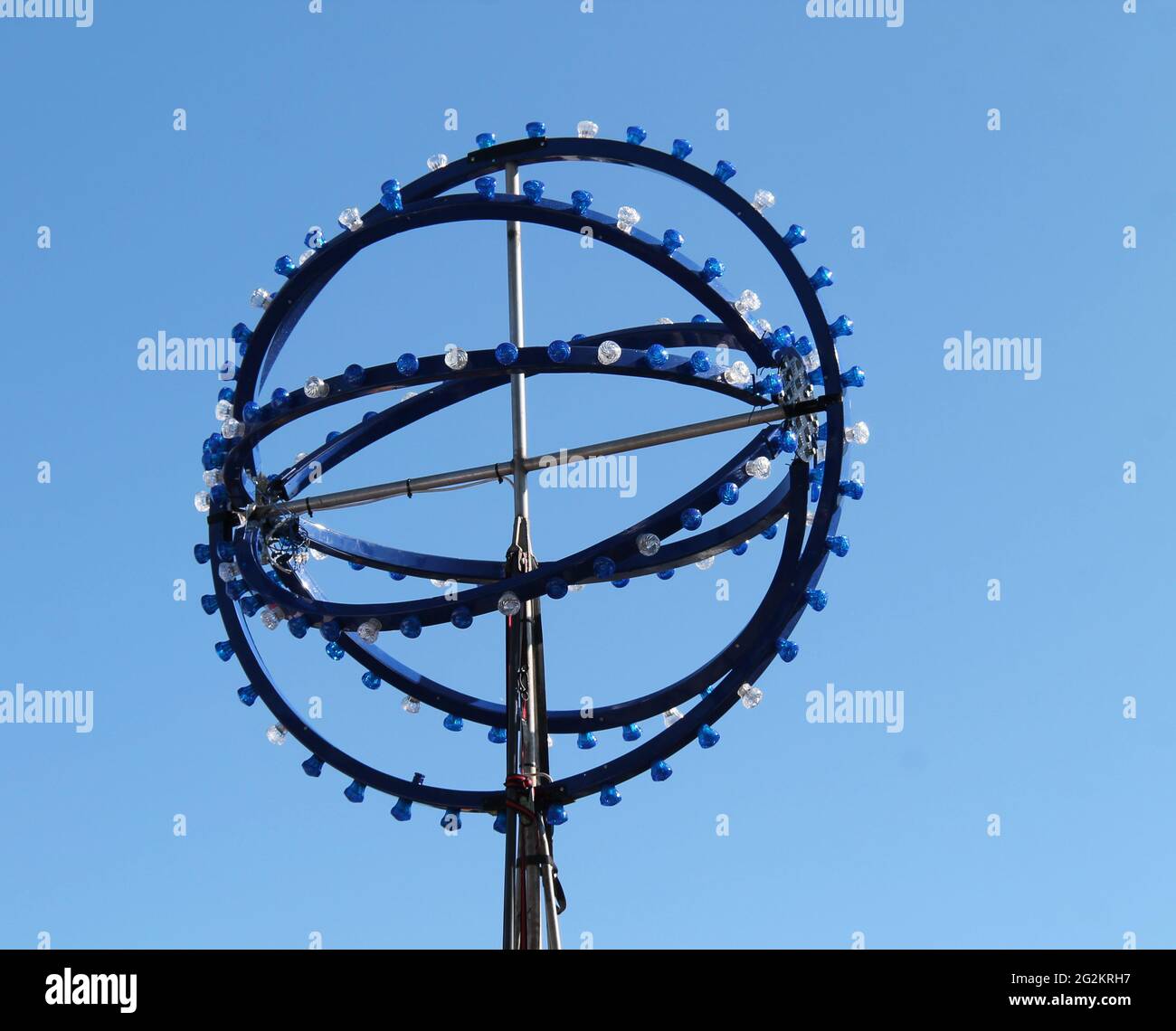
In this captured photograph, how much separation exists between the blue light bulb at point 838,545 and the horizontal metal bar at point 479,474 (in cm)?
134

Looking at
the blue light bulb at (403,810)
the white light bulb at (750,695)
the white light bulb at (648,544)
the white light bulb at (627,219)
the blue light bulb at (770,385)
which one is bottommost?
the blue light bulb at (403,810)

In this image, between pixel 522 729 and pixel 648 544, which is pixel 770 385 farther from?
pixel 522 729

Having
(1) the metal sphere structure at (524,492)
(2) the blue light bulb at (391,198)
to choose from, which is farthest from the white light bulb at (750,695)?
(2) the blue light bulb at (391,198)

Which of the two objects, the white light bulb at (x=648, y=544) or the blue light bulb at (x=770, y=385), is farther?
the blue light bulb at (x=770, y=385)

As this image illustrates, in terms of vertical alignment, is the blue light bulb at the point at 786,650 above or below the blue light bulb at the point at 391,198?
below

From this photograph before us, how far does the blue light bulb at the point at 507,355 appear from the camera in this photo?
15906mm

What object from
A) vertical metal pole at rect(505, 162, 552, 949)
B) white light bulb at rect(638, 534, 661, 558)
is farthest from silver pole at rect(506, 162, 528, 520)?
white light bulb at rect(638, 534, 661, 558)

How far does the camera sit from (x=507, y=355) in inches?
626

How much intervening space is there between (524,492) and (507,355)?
2.50 m

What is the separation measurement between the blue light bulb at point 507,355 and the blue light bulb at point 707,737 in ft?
11.8

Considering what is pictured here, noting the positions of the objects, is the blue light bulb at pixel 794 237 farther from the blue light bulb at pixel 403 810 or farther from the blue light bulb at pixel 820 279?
the blue light bulb at pixel 403 810

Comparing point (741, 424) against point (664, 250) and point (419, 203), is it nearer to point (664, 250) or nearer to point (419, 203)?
point (664, 250)
